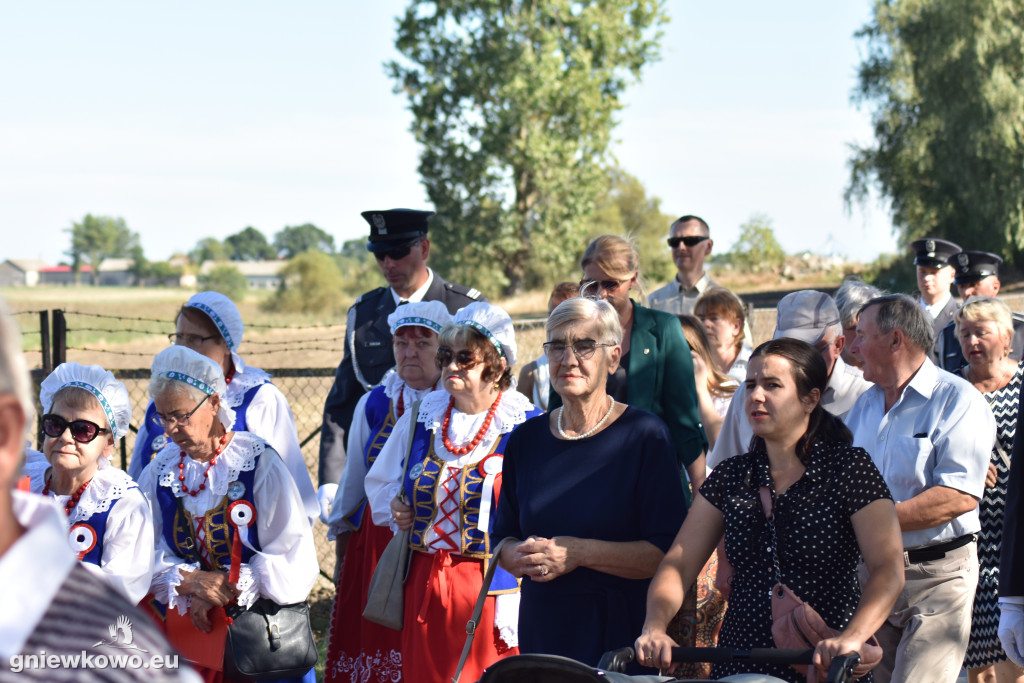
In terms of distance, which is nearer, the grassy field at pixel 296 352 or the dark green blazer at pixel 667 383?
the dark green blazer at pixel 667 383

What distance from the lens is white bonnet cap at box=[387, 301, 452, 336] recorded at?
13.9ft

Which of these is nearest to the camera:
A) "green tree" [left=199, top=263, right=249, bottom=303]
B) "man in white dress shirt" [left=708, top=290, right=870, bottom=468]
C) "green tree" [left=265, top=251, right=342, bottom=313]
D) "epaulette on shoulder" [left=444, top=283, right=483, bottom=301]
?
"man in white dress shirt" [left=708, top=290, right=870, bottom=468]

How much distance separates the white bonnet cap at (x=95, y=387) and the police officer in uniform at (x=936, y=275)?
541cm

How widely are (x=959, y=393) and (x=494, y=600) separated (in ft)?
6.06

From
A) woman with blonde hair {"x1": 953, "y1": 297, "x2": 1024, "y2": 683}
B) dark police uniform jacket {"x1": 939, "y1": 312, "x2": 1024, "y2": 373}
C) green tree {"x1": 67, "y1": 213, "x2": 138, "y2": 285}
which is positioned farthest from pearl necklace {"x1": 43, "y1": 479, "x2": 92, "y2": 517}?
green tree {"x1": 67, "y1": 213, "x2": 138, "y2": 285}

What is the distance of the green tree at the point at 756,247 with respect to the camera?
43.4m

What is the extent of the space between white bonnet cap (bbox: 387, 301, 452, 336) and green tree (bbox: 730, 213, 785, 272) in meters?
40.2

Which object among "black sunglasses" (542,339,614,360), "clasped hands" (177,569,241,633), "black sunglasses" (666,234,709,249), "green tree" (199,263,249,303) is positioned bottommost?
"clasped hands" (177,569,241,633)

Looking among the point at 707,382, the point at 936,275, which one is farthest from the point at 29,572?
the point at 936,275

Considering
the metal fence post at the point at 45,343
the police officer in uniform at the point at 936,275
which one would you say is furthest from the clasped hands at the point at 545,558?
the metal fence post at the point at 45,343

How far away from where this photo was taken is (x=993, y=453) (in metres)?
4.34

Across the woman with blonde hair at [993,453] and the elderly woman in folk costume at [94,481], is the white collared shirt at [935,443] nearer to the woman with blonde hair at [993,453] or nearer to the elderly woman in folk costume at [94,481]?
the woman with blonde hair at [993,453]

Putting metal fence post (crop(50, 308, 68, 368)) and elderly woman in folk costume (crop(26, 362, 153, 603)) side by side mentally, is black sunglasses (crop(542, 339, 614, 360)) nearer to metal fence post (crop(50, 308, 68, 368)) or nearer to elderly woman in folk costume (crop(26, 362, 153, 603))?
elderly woman in folk costume (crop(26, 362, 153, 603))

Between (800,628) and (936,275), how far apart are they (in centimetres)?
499
